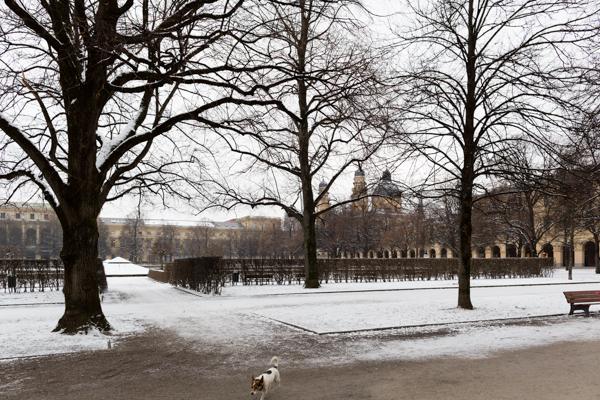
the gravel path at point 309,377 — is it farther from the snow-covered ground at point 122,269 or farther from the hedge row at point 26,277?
the snow-covered ground at point 122,269

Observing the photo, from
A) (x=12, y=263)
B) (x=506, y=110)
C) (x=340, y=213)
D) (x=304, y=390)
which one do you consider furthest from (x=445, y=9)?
(x=340, y=213)

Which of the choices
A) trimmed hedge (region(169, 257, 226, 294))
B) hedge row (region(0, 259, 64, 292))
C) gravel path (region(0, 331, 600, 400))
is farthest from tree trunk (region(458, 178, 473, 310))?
hedge row (region(0, 259, 64, 292))

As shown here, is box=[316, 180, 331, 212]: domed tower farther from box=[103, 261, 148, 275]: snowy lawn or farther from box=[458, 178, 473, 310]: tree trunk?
box=[103, 261, 148, 275]: snowy lawn

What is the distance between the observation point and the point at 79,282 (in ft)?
42.6

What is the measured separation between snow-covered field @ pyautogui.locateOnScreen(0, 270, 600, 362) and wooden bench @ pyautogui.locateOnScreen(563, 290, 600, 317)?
0.51 m

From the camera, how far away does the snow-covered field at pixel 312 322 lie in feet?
37.5

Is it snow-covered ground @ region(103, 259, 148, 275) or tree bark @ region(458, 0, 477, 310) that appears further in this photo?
snow-covered ground @ region(103, 259, 148, 275)

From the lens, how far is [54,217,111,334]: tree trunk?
1284cm

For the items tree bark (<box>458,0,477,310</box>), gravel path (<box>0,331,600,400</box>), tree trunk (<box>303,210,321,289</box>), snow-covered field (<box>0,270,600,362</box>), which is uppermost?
tree bark (<box>458,0,477,310</box>)

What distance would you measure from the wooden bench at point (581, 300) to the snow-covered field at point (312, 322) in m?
0.51

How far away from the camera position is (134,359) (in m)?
10.2

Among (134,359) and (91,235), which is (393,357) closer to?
(134,359)

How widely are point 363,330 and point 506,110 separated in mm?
8398

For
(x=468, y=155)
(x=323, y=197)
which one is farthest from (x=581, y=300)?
(x=323, y=197)
